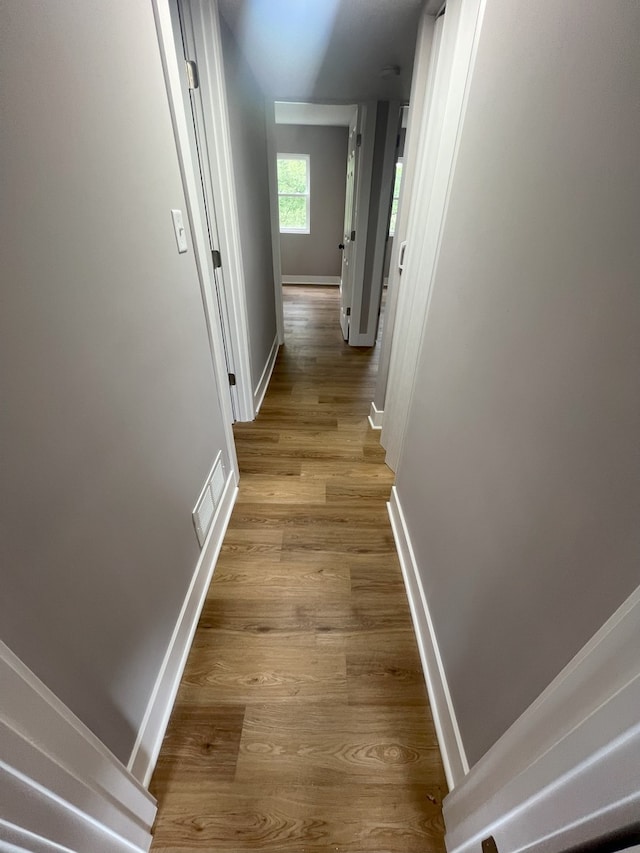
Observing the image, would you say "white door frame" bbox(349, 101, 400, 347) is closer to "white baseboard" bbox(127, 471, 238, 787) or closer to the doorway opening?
the doorway opening

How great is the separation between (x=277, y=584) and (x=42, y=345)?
1.18 meters

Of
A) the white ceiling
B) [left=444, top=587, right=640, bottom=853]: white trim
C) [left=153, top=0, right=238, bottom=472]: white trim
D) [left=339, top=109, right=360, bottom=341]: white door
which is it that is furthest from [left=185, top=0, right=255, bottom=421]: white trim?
the white ceiling

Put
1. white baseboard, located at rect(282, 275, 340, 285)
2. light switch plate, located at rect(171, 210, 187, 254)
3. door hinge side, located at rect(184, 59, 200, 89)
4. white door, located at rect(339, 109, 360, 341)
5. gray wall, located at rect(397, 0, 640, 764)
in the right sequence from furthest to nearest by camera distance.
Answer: white baseboard, located at rect(282, 275, 340, 285) < white door, located at rect(339, 109, 360, 341) < door hinge side, located at rect(184, 59, 200, 89) < light switch plate, located at rect(171, 210, 187, 254) < gray wall, located at rect(397, 0, 640, 764)

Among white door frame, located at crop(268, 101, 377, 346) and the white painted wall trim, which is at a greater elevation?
white door frame, located at crop(268, 101, 377, 346)

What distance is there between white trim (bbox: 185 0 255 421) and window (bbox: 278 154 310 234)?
4.11 meters

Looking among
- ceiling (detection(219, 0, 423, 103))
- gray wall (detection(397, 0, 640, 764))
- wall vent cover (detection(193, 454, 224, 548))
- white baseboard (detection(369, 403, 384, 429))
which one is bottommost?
white baseboard (detection(369, 403, 384, 429))

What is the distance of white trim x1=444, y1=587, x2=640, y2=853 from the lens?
13.7 inches

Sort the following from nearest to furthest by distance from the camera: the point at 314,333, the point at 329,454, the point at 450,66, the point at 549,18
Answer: the point at 549,18, the point at 450,66, the point at 329,454, the point at 314,333

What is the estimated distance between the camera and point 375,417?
241cm

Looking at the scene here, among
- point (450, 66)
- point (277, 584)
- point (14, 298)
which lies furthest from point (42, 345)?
point (450, 66)

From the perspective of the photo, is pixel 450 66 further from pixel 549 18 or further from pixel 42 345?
pixel 42 345

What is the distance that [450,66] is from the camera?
1.23 meters

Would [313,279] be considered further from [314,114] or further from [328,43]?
[328,43]

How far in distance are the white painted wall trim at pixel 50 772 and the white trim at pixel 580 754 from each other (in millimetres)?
655
